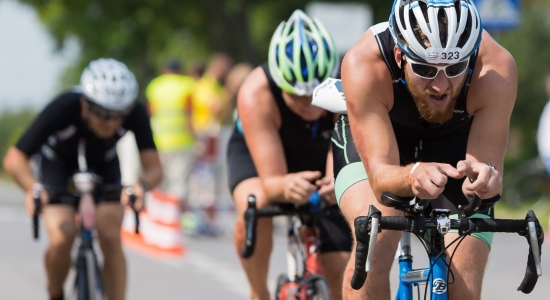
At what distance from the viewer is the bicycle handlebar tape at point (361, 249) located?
4.23 metres

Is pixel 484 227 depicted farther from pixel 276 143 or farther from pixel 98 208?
pixel 98 208

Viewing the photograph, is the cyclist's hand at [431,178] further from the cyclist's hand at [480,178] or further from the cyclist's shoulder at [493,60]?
the cyclist's shoulder at [493,60]

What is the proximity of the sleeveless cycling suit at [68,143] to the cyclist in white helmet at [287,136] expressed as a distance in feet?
3.74

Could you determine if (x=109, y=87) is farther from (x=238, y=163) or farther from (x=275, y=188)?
(x=275, y=188)

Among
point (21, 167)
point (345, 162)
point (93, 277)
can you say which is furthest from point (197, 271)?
point (345, 162)

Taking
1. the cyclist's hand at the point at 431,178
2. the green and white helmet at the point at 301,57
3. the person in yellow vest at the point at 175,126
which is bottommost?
the cyclist's hand at the point at 431,178

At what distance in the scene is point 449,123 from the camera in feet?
16.4

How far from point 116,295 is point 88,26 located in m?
22.2

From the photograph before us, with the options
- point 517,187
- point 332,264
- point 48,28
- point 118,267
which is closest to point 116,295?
point 118,267

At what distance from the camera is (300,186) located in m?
6.04

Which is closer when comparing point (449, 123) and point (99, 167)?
point (449, 123)

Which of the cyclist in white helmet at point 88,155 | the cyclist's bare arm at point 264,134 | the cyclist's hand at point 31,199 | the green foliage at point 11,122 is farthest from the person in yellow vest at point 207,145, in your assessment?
the green foliage at point 11,122

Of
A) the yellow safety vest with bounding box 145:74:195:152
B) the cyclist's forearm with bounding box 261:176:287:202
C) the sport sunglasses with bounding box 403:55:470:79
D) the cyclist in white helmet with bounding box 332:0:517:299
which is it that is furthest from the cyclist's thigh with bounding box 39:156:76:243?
the yellow safety vest with bounding box 145:74:195:152

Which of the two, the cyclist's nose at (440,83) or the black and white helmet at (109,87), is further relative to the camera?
the black and white helmet at (109,87)
